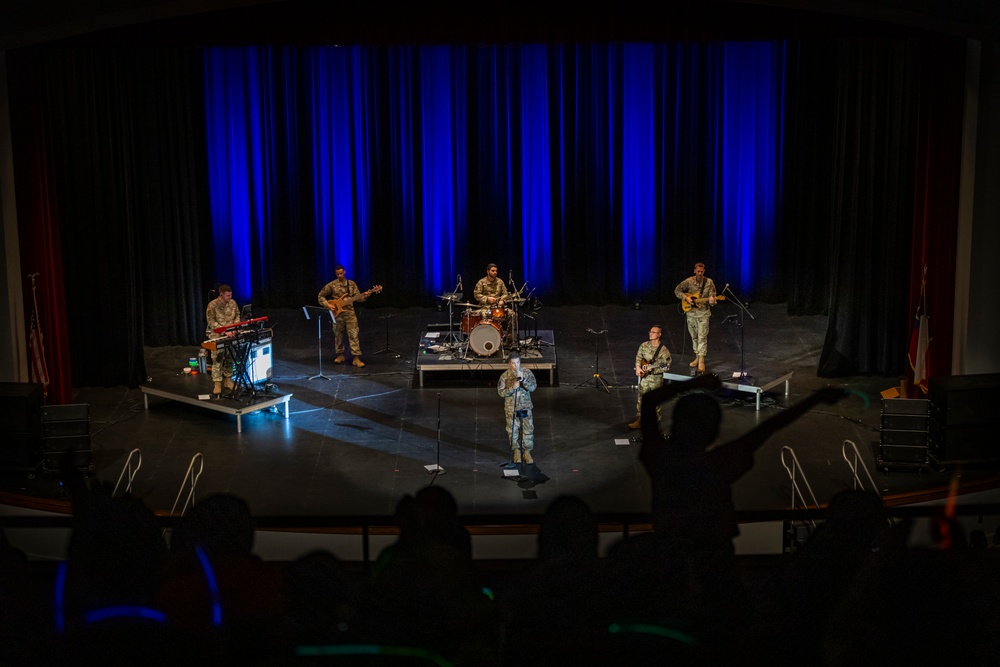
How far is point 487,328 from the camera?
14.1 metres

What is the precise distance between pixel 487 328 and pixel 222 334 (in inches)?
123

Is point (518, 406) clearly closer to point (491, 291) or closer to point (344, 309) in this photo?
point (491, 291)

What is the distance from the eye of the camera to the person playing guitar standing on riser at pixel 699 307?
14.3 m

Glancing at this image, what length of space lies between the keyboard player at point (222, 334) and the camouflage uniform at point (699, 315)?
546 centimetres

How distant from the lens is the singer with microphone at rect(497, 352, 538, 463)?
36.5 ft

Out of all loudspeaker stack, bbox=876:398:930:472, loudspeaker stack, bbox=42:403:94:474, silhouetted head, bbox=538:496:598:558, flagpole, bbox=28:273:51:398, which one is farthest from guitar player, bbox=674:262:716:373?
silhouetted head, bbox=538:496:598:558

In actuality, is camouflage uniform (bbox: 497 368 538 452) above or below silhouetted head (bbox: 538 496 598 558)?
below

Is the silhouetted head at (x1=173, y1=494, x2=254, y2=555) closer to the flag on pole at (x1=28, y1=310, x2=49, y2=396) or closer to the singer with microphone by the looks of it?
the singer with microphone

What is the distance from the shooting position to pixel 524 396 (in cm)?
1116

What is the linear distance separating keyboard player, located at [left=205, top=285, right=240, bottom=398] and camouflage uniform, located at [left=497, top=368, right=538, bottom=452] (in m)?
3.54

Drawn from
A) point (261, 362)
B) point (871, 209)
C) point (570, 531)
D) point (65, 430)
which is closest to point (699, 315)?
point (871, 209)

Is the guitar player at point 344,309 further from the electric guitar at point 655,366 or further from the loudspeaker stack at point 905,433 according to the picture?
the loudspeaker stack at point 905,433

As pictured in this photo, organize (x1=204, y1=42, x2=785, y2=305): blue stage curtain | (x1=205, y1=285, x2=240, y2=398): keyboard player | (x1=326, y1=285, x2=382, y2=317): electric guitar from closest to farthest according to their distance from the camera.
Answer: (x1=205, y1=285, x2=240, y2=398): keyboard player < (x1=326, y1=285, x2=382, y2=317): electric guitar < (x1=204, y1=42, x2=785, y2=305): blue stage curtain

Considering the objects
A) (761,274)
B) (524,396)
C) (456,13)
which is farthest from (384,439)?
(761,274)
